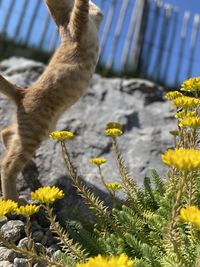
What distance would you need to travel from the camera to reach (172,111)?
437 cm

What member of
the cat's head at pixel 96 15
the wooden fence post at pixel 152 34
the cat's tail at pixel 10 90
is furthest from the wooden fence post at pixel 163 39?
the cat's tail at pixel 10 90

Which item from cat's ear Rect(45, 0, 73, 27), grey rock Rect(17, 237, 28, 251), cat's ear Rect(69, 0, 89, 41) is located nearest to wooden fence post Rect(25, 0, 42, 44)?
cat's ear Rect(45, 0, 73, 27)

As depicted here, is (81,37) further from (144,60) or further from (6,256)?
(144,60)

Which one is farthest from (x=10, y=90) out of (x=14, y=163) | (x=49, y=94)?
(x=14, y=163)

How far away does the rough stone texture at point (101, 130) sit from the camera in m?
3.05

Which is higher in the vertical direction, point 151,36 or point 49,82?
point 151,36

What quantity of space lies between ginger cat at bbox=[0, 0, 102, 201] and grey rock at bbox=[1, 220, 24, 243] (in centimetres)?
29

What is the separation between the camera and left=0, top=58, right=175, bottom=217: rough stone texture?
305 cm

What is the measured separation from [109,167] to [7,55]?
440cm

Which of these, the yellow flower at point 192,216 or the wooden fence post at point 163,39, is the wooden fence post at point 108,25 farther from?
the yellow flower at point 192,216

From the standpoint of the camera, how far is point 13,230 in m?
2.09

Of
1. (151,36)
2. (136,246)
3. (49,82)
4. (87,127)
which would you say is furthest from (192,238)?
(151,36)

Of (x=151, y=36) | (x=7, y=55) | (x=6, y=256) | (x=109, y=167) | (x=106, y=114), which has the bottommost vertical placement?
(x=6, y=256)

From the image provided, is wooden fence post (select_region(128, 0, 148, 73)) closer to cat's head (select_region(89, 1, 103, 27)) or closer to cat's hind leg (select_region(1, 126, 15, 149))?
cat's head (select_region(89, 1, 103, 27))
